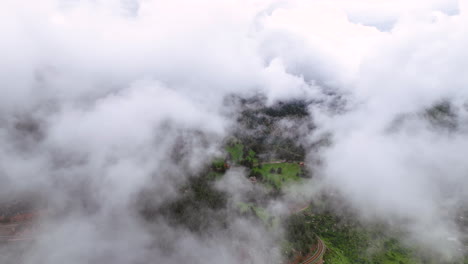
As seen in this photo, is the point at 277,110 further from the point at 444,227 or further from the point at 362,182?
the point at 444,227

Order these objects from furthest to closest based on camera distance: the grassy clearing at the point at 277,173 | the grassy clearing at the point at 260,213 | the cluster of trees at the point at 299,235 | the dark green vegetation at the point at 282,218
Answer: the grassy clearing at the point at 277,173, the grassy clearing at the point at 260,213, the dark green vegetation at the point at 282,218, the cluster of trees at the point at 299,235

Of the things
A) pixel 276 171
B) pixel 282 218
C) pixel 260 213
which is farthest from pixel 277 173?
pixel 282 218

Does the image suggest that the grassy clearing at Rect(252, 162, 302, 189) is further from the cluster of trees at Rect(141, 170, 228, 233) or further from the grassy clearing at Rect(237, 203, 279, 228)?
the cluster of trees at Rect(141, 170, 228, 233)

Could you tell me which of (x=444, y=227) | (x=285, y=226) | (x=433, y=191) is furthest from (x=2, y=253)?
(x=433, y=191)

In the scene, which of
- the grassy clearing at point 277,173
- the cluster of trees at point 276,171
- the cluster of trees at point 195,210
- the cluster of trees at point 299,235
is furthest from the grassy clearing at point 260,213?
the cluster of trees at point 276,171

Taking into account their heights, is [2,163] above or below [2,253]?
above

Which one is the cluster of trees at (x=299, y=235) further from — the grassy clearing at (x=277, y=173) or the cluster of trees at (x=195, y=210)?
the grassy clearing at (x=277, y=173)

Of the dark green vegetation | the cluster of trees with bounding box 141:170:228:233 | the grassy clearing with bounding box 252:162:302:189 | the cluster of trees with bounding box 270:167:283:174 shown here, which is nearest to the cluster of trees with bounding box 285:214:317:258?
the dark green vegetation

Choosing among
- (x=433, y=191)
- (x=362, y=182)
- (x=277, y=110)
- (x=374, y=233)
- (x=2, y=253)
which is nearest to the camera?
(x=2, y=253)
